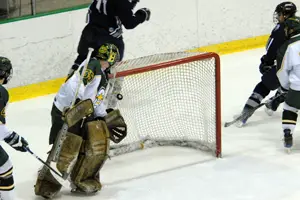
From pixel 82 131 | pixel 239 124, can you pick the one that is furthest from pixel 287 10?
pixel 82 131

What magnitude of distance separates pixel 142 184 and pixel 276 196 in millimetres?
858

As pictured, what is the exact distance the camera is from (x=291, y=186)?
16.7ft

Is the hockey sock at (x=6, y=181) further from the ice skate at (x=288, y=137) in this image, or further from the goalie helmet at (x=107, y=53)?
the ice skate at (x=288, y=137)

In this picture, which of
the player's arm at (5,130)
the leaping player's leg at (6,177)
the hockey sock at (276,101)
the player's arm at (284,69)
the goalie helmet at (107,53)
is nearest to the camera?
the player's arm at (5,130)

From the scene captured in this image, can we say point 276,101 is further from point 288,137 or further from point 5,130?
point 5,130

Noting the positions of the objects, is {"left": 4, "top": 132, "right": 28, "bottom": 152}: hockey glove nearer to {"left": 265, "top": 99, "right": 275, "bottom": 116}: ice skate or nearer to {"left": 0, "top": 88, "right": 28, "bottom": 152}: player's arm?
{"left": 0, "top": 88, "right": 28, "bottom": 152}: player's arm

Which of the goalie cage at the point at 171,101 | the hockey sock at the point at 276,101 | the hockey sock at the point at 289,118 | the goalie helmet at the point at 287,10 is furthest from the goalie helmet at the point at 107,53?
the hockey sock at the point at 276,101

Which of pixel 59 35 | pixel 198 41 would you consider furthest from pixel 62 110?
pixel 198 41

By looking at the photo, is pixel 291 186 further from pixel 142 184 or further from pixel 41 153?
pixel 41 153

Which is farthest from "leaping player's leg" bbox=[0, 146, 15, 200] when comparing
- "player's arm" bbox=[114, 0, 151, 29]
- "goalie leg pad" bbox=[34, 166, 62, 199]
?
"player's arm" bbox=[114, 0, 151, 29]

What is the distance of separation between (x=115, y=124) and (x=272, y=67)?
1449 millimetres

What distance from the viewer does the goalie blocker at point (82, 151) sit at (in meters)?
4.79

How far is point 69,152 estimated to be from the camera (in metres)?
4.81

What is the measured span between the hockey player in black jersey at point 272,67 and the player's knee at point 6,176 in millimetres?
2127
